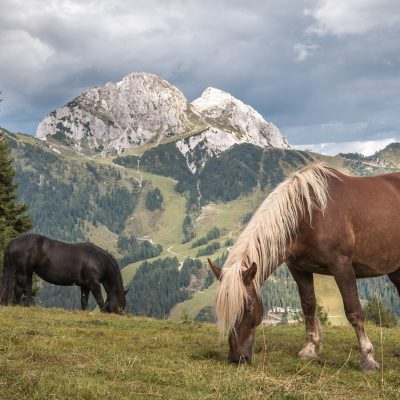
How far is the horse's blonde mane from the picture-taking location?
908 cm

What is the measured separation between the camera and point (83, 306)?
23172 millimetres

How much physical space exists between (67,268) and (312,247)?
53.2 feet

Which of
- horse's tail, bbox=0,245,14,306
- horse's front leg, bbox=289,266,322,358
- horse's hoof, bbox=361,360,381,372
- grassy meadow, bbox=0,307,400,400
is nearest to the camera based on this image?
grassy meadow, bbox=0,307,400,400

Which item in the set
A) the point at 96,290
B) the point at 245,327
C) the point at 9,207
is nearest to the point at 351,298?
the point at 245,327

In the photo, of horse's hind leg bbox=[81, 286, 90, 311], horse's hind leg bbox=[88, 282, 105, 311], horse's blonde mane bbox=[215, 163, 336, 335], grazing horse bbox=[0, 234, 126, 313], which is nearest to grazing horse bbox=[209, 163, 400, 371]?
horse's blonde mane bbox=[215, 163, 336, 335]

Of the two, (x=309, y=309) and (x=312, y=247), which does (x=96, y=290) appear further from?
(x=312, y=247)

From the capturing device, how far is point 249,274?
9.26m

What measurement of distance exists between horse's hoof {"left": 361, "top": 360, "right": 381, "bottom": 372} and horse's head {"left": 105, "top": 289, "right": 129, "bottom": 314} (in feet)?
49.2

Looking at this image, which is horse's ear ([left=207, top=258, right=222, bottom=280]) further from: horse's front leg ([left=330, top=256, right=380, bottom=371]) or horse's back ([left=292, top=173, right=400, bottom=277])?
horse's front leg ([left=330, top=256, right=380, bottom=371])

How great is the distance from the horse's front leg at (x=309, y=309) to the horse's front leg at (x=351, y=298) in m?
1.21

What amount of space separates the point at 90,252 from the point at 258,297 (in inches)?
615

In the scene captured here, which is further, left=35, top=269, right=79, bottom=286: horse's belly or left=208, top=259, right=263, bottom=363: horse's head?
left=35, top=269, right=79, bottom=286: horse's belly

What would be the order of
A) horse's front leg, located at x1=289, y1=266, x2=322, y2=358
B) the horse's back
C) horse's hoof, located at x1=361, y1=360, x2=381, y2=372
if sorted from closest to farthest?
horse's hoof, located at x1=361, y1=360, x2=381, y2=372 → the horse's back → horse's front leg, located at x1=289, y1=266, x2=322, y2=358

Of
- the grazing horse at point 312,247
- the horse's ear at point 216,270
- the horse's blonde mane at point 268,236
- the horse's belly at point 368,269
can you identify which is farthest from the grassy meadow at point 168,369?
the horse's belly at point 368,269
